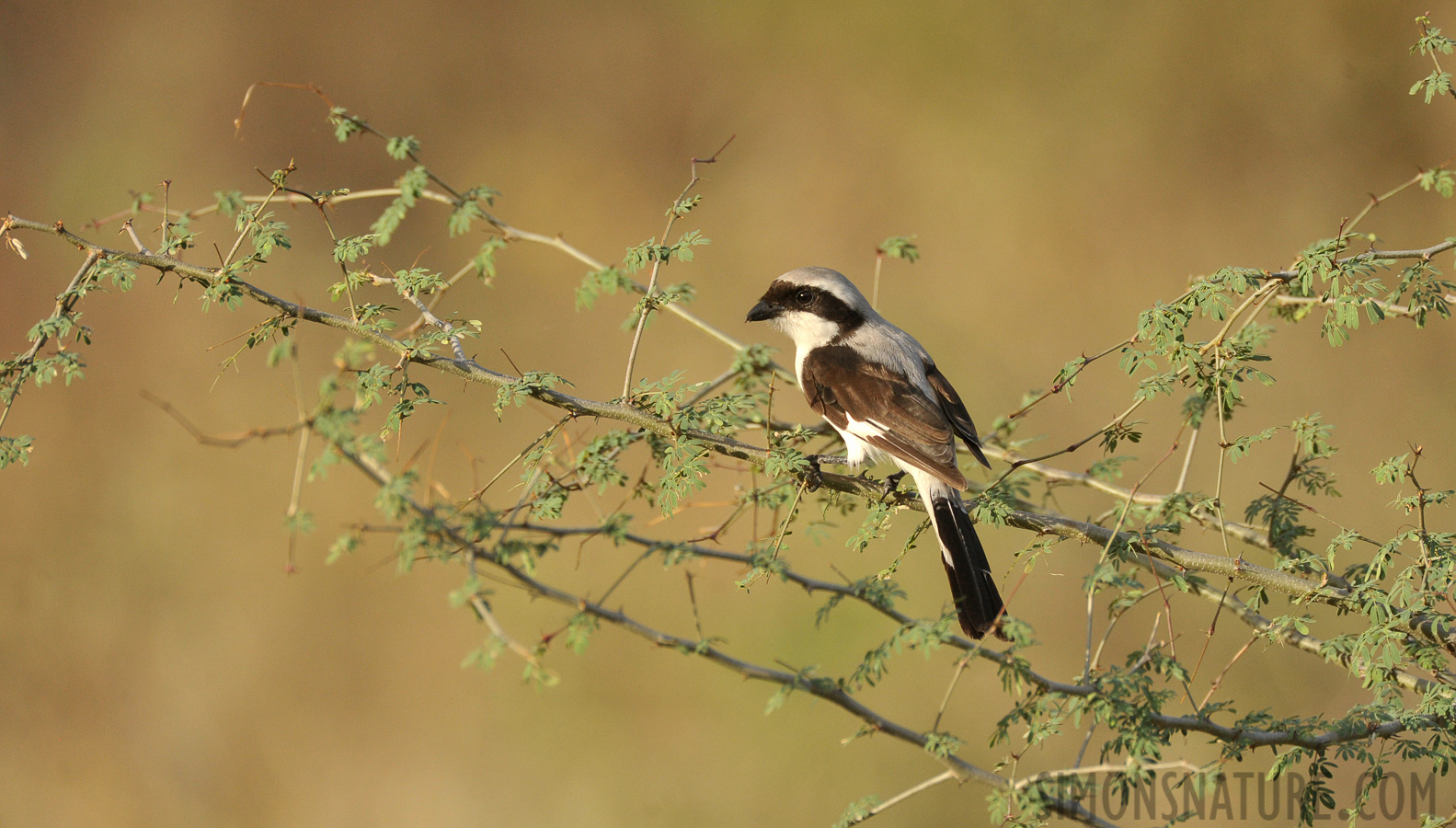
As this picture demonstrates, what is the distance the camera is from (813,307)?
12.0 feet

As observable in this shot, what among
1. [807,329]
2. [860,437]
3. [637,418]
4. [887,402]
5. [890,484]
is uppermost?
[807,329]

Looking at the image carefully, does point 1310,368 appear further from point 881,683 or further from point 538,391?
point 538,391

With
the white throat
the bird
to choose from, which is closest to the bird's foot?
the bird

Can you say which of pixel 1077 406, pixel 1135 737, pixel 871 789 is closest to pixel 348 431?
pixel 1135 737

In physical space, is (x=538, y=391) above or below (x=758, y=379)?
below

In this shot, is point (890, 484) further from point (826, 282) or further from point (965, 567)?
point (826, 282)

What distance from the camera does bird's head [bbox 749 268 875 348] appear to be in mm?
3645

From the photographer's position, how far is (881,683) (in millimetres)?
6145

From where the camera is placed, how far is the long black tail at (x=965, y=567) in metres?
2.70

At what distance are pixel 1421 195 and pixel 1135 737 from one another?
7.19 metres

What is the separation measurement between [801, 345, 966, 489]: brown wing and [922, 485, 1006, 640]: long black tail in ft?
0.44

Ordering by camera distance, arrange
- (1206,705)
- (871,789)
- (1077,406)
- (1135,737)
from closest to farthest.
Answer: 1. (1135,737)
2. (1206,705)
3. (871,789)
4. (1077,406)

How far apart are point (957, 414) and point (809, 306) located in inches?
27.2

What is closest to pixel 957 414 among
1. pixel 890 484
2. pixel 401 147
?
pixel 890 484
